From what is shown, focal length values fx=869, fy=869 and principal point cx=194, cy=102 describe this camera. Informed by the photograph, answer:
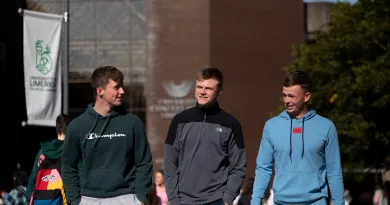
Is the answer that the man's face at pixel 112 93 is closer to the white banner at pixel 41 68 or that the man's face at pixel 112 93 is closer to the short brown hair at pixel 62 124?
the short brown hair at pixel 62 124

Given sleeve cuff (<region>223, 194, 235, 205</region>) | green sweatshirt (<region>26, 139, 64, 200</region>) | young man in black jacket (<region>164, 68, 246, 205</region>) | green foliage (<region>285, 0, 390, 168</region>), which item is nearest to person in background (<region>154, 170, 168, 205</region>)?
green sweatshirt (<region>26, 139, 64, 200</region>)

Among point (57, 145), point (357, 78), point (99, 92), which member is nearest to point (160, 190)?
point (57, 145)

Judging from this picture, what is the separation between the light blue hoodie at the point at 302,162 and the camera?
7.18 m

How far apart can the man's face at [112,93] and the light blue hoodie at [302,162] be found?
4.42 ft

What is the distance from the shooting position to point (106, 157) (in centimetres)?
694

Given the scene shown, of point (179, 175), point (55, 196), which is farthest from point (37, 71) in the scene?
point (179, 175)

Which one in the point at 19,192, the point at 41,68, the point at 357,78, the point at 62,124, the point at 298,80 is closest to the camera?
the point at 298,80

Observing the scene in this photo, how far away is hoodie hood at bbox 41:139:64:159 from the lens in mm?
9953

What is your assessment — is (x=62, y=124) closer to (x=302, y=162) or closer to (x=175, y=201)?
(x=175, y=201)

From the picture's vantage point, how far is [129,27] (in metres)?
36.2

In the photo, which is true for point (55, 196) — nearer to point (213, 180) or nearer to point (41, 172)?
point (41, 172)

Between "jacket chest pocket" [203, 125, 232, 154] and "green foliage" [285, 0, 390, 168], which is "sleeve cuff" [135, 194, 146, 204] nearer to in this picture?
"jacket chest pocket" [203, 125, 232, 154]

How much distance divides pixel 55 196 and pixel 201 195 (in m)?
3.42

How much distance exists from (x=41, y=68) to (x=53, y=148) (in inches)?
371
